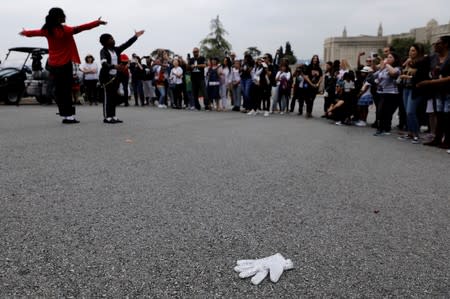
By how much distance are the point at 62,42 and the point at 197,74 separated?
22.9 feet

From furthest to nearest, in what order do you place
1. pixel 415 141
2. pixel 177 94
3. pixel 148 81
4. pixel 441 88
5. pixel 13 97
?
pixel 148 81, pixel 177 94, pixel 13 97, pixel 415 141, pixel 441 88

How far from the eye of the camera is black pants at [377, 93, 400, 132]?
8.81 m

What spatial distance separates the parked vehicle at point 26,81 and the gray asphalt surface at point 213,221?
30.5ft

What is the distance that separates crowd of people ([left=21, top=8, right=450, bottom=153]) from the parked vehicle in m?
1.62

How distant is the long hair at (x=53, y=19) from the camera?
7.92m

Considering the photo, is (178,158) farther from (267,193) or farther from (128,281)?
(128,281)

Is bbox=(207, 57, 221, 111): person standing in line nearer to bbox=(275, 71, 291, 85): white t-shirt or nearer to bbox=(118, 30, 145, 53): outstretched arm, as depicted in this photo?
bbox=(275, 71, 291, 85): white t-shirt

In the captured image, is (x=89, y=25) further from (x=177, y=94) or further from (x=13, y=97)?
(x=13, y=97)

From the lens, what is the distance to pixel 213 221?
3.16 m

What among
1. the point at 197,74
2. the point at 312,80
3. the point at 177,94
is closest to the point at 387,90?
the point at 312,80

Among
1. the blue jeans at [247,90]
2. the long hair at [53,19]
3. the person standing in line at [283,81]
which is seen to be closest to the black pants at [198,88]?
the blue jeans at [247,90]

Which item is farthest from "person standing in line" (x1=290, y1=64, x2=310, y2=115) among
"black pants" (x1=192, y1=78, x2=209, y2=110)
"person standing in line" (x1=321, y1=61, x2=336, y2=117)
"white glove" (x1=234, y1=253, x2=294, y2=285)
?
"white glove" (x1=234, y1=253, x2=294, y2=285)

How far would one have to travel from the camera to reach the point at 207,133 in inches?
324

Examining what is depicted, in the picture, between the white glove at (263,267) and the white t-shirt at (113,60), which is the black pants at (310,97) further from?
the white glove at (263,267)
